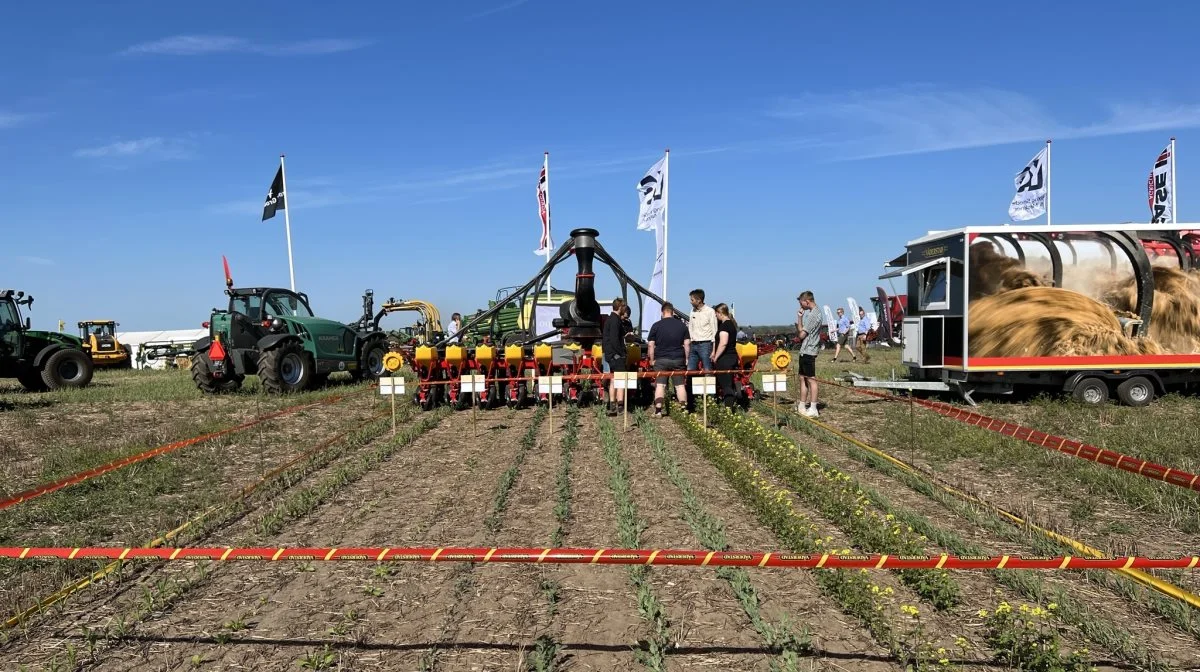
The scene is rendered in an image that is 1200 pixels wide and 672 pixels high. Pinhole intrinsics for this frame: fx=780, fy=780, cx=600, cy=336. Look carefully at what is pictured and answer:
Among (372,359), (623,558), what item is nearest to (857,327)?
(372,359)

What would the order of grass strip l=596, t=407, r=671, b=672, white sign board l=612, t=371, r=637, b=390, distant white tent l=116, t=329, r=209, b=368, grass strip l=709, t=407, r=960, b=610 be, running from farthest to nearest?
1. distant white tent l=116, t=329, r=209, b=368
2. white sign board l=612, t=371, r=637, b=390
3. grass strip l=709, t=407, r=960, b=610
4. grass strip l=596, t=407, r=671, b=672

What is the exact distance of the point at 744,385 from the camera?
12.0m

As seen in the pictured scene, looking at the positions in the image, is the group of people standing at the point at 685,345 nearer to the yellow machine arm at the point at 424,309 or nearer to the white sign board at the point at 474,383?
the white sign board at the point at 474,383

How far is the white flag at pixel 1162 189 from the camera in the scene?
1777 centimetres

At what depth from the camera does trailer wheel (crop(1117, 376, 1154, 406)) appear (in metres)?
10.9

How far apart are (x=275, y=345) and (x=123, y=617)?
1035 cm

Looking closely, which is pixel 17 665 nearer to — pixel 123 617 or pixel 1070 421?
pixel 123 617

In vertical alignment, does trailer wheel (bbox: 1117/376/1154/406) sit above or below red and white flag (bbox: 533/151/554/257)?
below

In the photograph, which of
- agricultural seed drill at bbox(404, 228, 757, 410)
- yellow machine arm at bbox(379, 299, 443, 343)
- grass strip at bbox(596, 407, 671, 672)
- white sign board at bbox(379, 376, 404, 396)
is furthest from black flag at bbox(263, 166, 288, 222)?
grass strip at bbox(596, 407, 671, 672)

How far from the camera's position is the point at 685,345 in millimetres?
10711

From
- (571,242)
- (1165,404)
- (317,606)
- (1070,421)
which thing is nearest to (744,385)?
(571,242)

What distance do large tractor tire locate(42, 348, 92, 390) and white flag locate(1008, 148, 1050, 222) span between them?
20.9 meters

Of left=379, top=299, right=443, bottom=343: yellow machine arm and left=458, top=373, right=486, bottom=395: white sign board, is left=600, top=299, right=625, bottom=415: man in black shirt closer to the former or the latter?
left=458, top=373, right=486, bottom=395: white sign board

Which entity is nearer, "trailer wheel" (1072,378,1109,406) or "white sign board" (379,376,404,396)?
"white sign board" (379,376,404,396)
